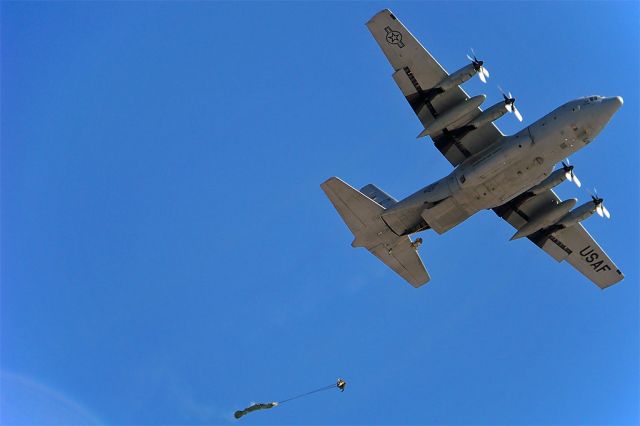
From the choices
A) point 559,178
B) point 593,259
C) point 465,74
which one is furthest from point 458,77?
point 593,259

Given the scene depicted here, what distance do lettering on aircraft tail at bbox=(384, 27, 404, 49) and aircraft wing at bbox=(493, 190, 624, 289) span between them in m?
10.9

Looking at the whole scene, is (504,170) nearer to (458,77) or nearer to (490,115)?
(490,115)

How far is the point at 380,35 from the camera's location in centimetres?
3594

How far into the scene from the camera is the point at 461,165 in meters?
37.5

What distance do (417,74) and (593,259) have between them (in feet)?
48.3

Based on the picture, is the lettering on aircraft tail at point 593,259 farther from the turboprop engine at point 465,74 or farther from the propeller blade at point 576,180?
the turboprop engine at point 465,74

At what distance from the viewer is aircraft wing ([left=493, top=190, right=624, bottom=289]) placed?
4078cm

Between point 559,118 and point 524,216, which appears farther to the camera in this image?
point 524,216

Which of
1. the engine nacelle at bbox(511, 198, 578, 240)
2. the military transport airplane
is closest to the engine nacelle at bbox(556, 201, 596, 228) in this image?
the military transport airplane

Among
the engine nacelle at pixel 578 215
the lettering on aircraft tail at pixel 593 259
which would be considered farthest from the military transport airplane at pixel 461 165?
the lettering on aircraft tail at pixel 593 259

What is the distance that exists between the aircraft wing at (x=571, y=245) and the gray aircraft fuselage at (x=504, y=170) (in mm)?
3974

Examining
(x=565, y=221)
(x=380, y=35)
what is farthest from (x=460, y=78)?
(x=565, y=221)

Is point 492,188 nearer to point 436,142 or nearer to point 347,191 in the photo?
point 436,142

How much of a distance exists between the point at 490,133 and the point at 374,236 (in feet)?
25.3
